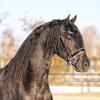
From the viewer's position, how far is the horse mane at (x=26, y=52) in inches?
212

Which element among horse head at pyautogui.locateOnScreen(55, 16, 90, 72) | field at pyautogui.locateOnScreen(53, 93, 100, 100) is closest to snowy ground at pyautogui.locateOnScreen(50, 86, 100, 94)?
field at pyautogui.locateOnScreen(53, 93, 100, 100)

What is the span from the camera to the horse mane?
5.39 meters

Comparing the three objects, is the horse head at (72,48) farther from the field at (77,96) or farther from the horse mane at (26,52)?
the field at (77,96)

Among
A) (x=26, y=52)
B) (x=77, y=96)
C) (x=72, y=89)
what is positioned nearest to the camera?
(x=26, y=52)

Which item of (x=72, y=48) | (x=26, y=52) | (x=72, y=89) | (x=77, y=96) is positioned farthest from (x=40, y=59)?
(x=72, y=89)

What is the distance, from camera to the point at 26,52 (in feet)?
17.8

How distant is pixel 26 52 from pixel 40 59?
195 mm

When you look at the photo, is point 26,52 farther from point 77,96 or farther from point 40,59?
point 77,96

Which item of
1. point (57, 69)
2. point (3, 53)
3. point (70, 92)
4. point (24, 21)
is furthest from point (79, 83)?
point (3, 53)

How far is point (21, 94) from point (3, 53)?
29.4 meters

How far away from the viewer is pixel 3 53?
1357 inches

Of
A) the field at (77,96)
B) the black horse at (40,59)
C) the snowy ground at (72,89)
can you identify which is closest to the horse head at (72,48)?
the black horse at (40,59)

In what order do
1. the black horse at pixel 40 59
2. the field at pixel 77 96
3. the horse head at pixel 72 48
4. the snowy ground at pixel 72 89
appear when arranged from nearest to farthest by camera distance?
the black horse at pixel 40 59
the horse head at pixel 72 48
the field at pixel 77 96
the snowy ground at pixel 72 89

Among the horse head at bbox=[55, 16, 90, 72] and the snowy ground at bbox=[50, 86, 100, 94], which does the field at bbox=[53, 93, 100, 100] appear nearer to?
the snowy ground at bbox=[50, 86, 100, 94]
